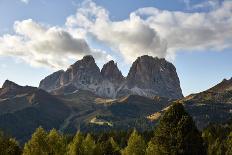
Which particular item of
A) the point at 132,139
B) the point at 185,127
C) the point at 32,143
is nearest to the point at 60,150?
the point at 32,143

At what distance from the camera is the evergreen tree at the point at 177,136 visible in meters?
54.3

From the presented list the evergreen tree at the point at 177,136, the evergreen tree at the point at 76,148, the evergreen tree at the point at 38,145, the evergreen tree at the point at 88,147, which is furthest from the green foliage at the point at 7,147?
the evergreen tree at the point at 88,147

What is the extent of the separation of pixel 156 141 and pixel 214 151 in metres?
74.0

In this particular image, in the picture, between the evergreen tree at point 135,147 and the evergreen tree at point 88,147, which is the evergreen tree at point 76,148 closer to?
the evergreen tree at point 88,147

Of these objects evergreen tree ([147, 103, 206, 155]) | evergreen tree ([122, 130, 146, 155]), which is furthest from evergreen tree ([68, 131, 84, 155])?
evergreen tree ([147, 103, 206, 155])

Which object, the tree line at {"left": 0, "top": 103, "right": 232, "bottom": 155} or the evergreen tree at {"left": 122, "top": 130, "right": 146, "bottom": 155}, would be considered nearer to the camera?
the tree line at {"left": 0, "top": 103, "right": 232, "bottom": 155}

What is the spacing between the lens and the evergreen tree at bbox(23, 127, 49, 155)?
7731cm

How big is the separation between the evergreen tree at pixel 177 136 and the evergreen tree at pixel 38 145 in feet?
95.5

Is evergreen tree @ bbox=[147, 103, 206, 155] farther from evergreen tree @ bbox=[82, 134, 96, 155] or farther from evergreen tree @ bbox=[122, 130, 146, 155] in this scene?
evergreen tree @ bbox=[82, 134, 96, 155]

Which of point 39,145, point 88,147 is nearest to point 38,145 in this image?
point 39,145

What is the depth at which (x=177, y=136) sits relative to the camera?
5475cm

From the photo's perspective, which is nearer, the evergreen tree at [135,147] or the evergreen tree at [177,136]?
the evergreen tree at [177,136]

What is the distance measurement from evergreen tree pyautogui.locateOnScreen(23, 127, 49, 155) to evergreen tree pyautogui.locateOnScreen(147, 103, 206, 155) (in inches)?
1146

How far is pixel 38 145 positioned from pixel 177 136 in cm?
3392
